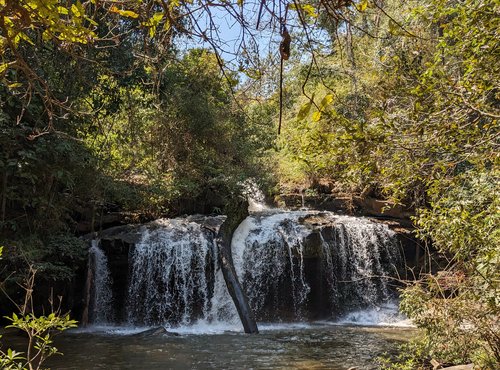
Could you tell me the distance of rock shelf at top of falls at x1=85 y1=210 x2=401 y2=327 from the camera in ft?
38.1

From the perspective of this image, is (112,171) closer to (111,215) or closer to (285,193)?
(111,215)

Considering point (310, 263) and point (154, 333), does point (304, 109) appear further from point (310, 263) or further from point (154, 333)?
point (310, 263)

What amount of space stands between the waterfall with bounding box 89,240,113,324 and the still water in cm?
111

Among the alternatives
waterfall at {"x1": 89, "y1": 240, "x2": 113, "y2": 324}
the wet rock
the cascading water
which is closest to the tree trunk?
the cascading water

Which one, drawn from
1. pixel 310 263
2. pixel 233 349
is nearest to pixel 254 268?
pixel 310 263

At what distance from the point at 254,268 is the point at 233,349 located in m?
4.15

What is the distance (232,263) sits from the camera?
1102cm

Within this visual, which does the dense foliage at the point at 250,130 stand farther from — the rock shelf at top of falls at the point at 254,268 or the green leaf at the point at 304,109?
the rock shelf at top of falls at the point at 254,268

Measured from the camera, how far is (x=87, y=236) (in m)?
12.1

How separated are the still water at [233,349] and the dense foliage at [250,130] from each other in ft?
4.23

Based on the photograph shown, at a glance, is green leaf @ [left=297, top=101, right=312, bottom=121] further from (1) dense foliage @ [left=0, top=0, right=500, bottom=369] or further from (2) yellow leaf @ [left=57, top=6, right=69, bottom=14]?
(2) yellow leaf @ [left=57, top=6, right=69, bottom=14]

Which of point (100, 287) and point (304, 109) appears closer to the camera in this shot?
point (304, 109)

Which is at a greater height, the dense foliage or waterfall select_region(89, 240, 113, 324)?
the dense foliage

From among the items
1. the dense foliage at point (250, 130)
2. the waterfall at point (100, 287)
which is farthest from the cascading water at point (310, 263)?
the waterfall at point (100, 287)
